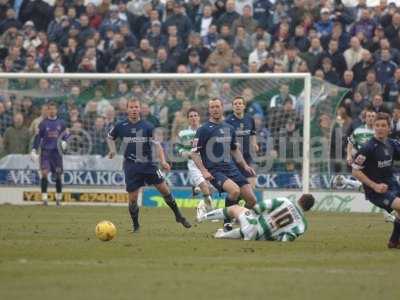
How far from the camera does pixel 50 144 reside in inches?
1107

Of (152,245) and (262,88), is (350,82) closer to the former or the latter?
(262,88)

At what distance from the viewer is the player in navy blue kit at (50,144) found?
2791 centimetres

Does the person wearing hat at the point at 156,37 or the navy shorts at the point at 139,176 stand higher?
the person wearing hat at the point at 156,37

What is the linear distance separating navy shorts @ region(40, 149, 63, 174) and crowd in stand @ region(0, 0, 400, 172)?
1.00m

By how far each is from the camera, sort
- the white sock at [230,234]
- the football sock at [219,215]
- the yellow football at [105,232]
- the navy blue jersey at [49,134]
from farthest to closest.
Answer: the navy blue jersey at [49,134] < the football sock at [219,215] < the white sock at [230,234] < the yellow football at [105,232]

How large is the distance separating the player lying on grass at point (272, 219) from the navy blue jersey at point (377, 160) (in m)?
1.13

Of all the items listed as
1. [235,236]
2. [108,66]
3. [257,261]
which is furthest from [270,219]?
Answer: [108,66]

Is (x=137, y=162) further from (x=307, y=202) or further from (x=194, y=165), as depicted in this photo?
(x=307, y=202)

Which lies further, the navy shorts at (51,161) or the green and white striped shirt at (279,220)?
the navy shorts at (51,161)

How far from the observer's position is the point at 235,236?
1714 centimetres

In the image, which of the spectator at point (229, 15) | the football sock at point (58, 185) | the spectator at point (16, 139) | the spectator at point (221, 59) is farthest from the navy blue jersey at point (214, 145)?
the spectator at point (229, 15)

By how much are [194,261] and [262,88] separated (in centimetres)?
1405

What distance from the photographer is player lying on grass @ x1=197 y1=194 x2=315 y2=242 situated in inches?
639

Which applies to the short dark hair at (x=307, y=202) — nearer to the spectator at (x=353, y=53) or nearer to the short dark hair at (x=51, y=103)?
the spectator at (x=353, y=53)
